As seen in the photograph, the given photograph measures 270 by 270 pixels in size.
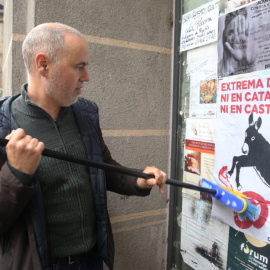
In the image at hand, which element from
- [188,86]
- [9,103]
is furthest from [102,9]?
[9,103]

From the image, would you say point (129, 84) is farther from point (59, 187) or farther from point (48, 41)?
point (59, 187)

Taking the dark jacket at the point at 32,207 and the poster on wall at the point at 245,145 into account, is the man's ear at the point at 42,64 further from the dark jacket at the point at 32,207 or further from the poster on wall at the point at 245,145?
the poster on wall at the point at 245,145

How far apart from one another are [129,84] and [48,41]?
2.72 feet

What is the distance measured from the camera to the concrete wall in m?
1.90

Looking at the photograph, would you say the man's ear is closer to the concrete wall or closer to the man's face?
the man's face

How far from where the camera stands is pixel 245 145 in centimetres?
149

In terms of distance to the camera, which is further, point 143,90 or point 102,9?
point 143,90

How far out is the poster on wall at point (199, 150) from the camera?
5.65 ft

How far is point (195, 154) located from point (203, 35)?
75 centimetres

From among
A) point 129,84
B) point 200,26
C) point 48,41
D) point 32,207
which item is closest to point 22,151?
point 32,207

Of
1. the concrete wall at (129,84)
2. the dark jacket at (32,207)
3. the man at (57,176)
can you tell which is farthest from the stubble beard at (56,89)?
the concrete wall at (129,84)

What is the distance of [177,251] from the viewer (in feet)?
7.07

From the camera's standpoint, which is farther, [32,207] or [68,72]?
[68,72]

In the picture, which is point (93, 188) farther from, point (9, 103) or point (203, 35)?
point (203, 35)
